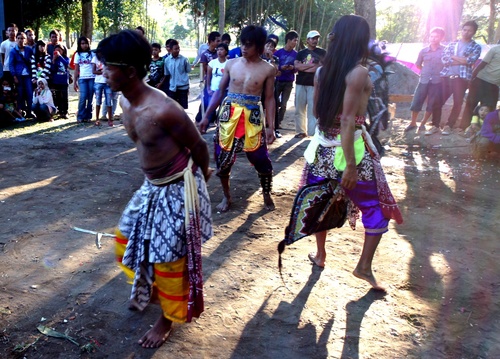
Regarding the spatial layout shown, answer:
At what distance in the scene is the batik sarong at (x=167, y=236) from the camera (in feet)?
7.49

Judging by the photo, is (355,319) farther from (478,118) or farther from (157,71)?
(157,71)

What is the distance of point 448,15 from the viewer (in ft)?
36.7

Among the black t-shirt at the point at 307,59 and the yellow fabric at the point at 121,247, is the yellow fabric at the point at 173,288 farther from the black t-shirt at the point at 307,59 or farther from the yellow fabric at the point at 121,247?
the black t-shirt at the point at 307,59

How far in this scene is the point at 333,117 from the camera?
2.90m

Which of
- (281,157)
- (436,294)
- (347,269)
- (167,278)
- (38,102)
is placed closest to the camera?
(167,278)

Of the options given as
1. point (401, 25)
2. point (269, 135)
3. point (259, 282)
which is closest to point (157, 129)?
point (259, 282)

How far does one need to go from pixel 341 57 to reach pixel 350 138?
0.49 meters

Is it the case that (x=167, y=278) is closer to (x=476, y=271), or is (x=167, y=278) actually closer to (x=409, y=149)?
(x=476, y=271)

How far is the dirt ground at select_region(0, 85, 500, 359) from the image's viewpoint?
2537mm

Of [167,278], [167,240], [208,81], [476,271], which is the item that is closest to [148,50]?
[167,240]

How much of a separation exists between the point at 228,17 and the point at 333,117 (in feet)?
81.7

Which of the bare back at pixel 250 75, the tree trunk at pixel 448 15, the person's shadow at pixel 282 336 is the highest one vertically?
the tree trunk at pixel 448 15

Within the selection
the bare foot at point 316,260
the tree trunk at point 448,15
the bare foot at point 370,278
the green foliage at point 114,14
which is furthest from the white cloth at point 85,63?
the green foliage at point 114,14

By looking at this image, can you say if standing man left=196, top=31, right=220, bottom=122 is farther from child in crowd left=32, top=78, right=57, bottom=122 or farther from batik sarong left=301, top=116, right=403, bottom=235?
batik sarong left=301, top=116, right=403, bottom=235
